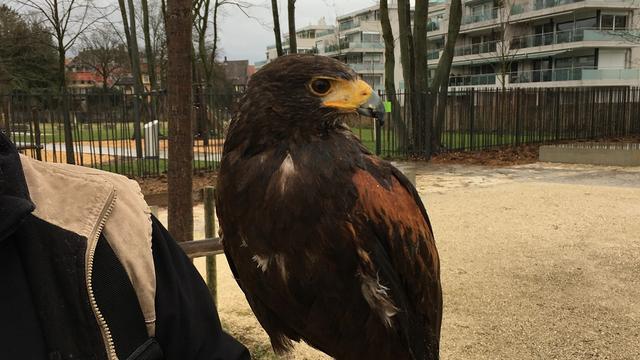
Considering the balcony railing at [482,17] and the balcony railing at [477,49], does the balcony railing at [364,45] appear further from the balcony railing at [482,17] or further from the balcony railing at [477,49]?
the balcony railing at [477,49]

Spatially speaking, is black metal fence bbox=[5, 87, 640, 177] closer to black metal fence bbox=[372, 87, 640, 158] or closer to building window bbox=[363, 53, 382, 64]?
black metal fence bbox=[372, 87, 640, 158]

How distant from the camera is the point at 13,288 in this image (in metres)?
1.21

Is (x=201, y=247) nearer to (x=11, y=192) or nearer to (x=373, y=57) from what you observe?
(x=11, y=192)

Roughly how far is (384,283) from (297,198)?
0.42 m

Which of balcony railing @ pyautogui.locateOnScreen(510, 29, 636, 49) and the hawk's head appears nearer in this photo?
the hawk's head

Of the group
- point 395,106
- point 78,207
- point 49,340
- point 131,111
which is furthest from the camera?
point 395,106

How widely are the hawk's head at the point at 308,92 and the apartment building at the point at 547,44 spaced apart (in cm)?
3418

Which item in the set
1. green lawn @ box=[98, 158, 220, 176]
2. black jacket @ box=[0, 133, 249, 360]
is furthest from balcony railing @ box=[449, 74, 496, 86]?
black jacket @ box=[0, 133, 249, 360]

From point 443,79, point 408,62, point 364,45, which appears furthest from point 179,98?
point 364,45

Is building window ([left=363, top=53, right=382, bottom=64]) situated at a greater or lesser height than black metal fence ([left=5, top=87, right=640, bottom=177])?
greater

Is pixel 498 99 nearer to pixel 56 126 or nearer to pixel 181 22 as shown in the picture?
pixel 56 126

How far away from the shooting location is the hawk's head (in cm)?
167

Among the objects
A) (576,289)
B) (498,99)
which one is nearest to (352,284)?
(576,289)

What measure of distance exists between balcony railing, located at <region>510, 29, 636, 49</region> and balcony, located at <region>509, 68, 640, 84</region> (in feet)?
7.42
